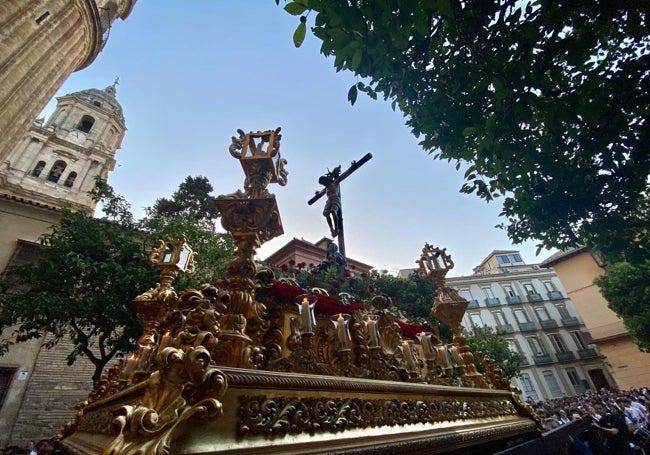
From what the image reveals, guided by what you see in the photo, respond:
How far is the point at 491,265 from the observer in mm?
37188

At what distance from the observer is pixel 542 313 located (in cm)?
3008

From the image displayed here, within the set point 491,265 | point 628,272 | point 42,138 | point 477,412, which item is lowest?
point 477,412

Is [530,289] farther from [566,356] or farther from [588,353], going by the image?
[588,353]

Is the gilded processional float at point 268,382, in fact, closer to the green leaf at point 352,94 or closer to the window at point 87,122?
the green leaf at point 352,94

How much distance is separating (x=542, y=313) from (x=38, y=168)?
156ft

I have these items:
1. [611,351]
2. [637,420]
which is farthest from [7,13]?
[611,351]

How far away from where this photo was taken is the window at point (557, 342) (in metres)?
Result: 27.8

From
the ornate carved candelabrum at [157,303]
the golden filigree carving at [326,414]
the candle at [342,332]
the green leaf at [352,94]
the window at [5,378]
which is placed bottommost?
the golden filigree carving at [326,414]

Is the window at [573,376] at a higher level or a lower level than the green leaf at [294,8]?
lower

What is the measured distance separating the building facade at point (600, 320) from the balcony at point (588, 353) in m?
7.27

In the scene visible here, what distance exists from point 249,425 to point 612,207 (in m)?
5.98

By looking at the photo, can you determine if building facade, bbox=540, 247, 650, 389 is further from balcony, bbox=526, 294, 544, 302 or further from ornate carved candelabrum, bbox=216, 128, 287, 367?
ornate carved candelabrum, bbox=216, 128, 287, 367

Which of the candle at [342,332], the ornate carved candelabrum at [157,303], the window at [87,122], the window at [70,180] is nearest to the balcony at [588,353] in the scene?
the candle at [342,332]

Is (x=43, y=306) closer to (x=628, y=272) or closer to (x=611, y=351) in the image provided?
(x=628, y=272)
